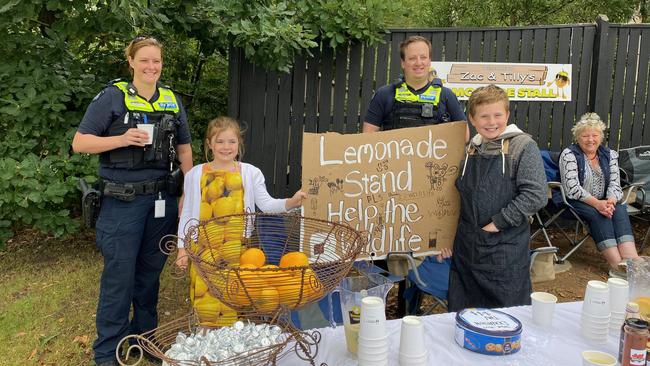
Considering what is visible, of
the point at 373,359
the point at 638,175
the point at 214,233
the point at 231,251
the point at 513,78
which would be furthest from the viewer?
the point at 513,78

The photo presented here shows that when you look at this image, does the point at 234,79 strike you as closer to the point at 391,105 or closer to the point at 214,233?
the point at 391,105

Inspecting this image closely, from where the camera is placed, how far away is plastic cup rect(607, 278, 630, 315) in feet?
6.25

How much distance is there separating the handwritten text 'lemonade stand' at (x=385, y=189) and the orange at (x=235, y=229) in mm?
702

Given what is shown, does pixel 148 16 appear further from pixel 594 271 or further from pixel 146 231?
pixel 594 271

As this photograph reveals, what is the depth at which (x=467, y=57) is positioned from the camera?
5.84 meters

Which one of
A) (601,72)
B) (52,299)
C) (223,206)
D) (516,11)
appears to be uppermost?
(516,11)

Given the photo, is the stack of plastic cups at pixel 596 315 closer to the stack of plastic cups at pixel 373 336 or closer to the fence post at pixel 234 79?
the stack of plastic cups at pixel 373 336

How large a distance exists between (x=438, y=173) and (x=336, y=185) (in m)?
0.58

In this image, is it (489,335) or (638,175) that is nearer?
(489,335)

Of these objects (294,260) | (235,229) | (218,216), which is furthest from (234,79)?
(294,260)

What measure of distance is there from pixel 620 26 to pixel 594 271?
9.44ft

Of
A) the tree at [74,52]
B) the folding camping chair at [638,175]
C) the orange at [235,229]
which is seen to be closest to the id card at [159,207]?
the orange at [235,229]

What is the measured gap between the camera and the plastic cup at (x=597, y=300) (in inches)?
72.5

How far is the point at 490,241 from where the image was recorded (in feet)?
8.87
